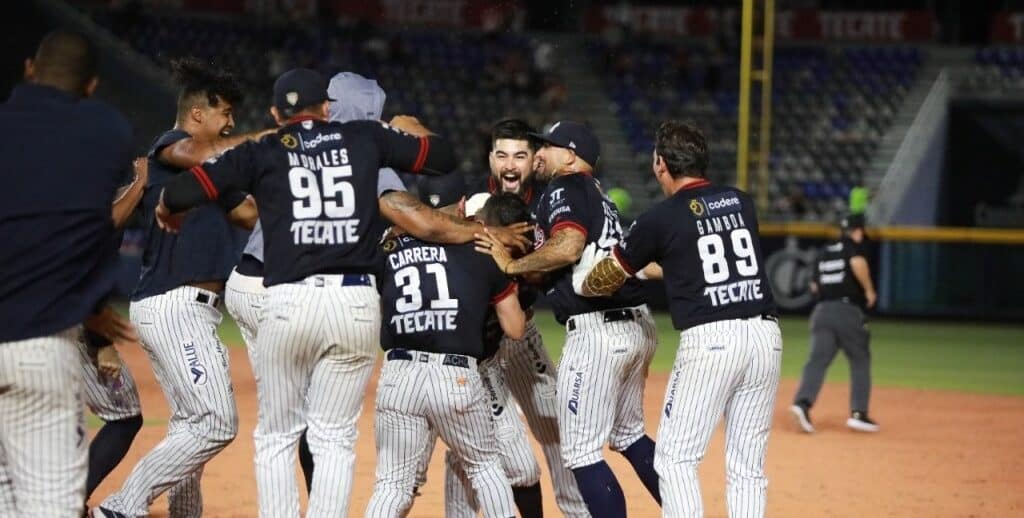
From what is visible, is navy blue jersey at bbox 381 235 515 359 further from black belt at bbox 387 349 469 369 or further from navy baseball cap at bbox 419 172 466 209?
navy baseball cap at bbox 419 172 466 209

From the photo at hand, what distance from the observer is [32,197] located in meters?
5.19

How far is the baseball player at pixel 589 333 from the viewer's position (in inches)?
281

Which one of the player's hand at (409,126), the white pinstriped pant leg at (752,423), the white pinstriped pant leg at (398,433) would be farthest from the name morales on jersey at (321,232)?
the white pinstriped pant leg at (752,423)

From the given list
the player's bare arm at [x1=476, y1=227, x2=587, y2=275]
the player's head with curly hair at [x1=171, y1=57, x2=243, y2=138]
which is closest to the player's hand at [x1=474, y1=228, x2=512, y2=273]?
the player's bare arm at [x1=476, y1=227, x2=587, y2=275]

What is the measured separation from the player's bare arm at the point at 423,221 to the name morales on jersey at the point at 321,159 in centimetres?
44

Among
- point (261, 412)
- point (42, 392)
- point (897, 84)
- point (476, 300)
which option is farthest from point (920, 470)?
point (897, 84)

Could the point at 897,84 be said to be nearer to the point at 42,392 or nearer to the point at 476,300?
the point at 476,300

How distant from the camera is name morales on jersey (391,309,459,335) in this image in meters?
6.52

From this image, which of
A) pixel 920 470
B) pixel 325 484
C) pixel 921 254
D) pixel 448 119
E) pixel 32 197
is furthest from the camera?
pixel 448 119

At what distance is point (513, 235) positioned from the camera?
6922 millimetres

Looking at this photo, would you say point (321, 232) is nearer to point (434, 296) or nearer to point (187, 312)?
point (434, 296)

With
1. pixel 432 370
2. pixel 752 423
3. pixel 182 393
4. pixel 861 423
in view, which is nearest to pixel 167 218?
pixel 182 393

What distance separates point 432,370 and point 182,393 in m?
1.44

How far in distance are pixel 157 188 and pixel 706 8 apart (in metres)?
27.4
